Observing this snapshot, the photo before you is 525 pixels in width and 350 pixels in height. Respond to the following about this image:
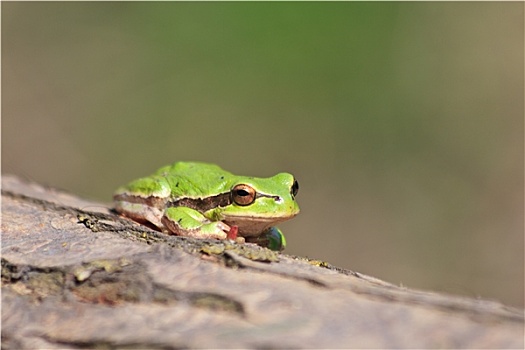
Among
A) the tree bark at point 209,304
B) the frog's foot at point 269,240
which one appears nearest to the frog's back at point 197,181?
the frog's foot at point 269,240

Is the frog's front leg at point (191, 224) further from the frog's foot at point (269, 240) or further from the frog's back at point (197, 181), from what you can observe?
the frog's foot at point (269, 240)

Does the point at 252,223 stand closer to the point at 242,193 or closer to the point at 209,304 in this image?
the point at 242,193

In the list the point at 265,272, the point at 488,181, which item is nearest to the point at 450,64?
the point at 488,181

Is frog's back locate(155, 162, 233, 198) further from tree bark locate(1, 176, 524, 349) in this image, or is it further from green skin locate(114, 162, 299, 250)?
tree bark locate(1, 176, 524, 349)

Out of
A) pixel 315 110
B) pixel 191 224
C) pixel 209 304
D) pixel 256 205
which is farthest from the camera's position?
pixel 315 110

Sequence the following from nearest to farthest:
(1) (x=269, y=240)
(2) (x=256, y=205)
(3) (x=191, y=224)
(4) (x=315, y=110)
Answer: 1. (3) (x=191, y=224)
2. (2) (x=256, y=205)
3. (1) (x=269, y=240)
4. (4) (x=315, y=110)

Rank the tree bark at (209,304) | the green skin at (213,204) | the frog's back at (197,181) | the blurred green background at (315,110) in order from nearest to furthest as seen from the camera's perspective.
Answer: the tree bark at (209,304) → the green skin at (213,204) → the frog's back at (197,181) → the blurred green background at (315,110)

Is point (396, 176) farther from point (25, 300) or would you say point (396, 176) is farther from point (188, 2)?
point (25, 300)

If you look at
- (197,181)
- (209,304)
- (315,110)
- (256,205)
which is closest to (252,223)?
(256,205)
